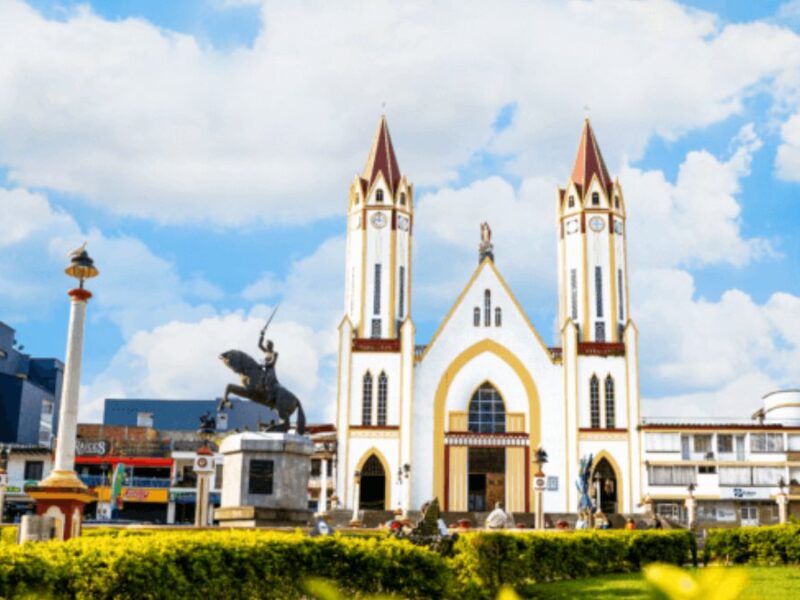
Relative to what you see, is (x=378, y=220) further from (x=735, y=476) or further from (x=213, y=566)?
(x=213, y=566)

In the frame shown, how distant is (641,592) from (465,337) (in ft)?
122

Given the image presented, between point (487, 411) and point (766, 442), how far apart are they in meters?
13.9

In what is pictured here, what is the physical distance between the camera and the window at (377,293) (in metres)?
52.9

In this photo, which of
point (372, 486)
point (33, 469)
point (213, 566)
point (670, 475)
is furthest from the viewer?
point (33, 469)

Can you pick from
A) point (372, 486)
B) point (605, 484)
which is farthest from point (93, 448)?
point (605, 484)

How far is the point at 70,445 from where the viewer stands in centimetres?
1938

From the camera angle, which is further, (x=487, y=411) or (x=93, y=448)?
(x=93, y=448)

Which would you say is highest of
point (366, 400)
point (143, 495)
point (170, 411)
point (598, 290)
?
point (598, 290)

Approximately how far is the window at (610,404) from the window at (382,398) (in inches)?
448

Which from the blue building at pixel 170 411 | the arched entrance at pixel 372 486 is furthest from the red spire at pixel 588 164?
the blue building at pixel 170 411

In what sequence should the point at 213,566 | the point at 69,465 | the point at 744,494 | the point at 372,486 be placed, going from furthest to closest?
the point at 372,486 < the point at 744,494 < the point at 69,465 < the point at 213,566

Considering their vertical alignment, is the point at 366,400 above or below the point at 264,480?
above

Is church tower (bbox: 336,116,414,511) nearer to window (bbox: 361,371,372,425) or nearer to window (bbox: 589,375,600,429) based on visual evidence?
window (bbox: 361,371,372,425)

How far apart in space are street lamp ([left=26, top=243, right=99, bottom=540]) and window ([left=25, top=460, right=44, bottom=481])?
121ft
